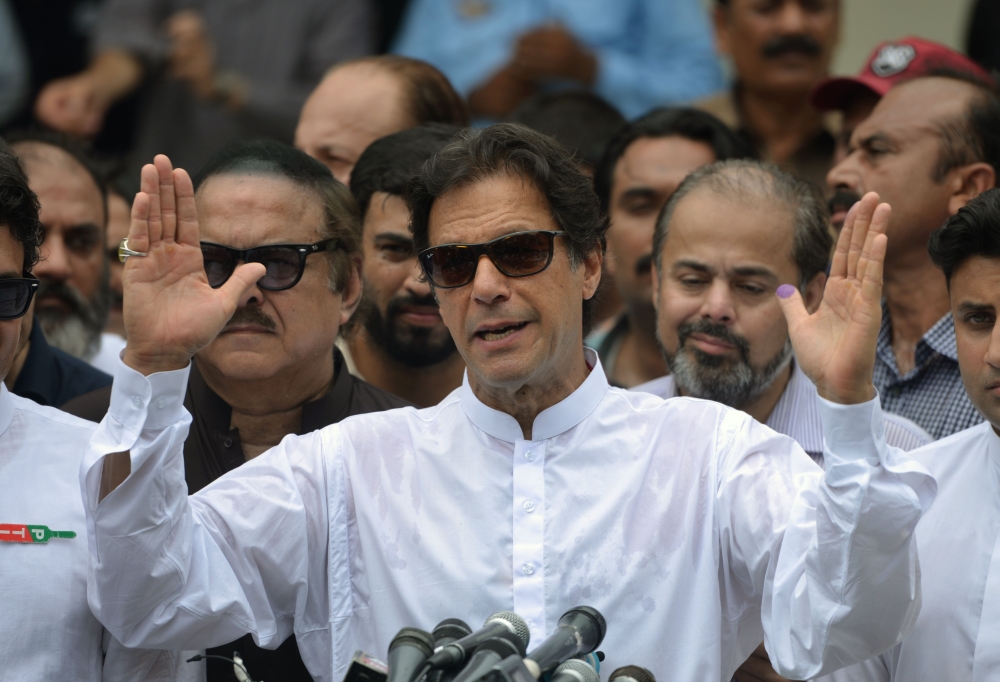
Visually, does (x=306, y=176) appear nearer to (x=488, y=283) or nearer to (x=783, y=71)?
(x=488, y=283)

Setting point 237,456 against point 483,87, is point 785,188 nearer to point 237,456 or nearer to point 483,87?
point 237,456

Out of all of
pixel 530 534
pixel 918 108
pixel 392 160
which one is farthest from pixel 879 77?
pixel 530 534

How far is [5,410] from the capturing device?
3.12 metres

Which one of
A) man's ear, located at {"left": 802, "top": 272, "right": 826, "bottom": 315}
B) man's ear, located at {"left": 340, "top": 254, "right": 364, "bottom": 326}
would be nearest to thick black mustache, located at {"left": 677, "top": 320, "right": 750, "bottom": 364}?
man's ear, located at {"left": 802, "top": 272, "right": 826, "bottom": 315}

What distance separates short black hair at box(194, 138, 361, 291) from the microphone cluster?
1.63 meters

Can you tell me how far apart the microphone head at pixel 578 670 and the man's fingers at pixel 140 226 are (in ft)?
4.40

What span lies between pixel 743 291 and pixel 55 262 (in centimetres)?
265

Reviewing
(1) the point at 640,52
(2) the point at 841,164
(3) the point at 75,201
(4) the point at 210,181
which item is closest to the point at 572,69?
(1) the point at 640,52

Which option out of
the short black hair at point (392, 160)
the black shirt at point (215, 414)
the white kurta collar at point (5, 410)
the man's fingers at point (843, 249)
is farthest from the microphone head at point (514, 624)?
the short black hair at point (392, 160)

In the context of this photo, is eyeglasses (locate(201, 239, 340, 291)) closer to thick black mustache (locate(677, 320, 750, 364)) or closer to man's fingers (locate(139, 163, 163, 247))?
man's fingers (locate(139, 163, 163, 247))

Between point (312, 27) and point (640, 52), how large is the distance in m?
1.81

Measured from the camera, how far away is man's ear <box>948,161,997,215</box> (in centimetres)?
454

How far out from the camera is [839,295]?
2.73m

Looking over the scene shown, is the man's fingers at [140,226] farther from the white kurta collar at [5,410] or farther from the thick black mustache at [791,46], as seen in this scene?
the thick black mustache at [791,46]
